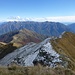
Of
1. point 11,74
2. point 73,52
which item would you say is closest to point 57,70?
point 11,74

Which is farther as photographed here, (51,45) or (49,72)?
(51,45)

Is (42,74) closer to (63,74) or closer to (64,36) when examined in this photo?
(63,74)

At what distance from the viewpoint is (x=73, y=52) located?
54906 millimetres

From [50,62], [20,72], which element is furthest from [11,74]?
[50,62]

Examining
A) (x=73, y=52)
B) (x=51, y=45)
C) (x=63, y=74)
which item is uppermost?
(x=63, y=74)

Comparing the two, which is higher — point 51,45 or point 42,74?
point 42,74

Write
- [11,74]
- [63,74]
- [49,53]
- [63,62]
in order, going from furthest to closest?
[49,53], [63,62], [63,74], [11,74]

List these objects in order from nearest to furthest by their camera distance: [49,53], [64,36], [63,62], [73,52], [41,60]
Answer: [63,62], [41,60], [49,53], [73,52], [64,36]

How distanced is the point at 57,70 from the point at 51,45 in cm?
3425

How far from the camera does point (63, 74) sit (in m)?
13.2

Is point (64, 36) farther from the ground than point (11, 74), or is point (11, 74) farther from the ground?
point (11, 74)

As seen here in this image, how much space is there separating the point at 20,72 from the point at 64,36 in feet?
192

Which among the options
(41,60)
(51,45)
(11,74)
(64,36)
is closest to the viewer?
(11,74)

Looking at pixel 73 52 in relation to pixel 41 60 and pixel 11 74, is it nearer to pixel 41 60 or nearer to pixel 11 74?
pixel 41 60
